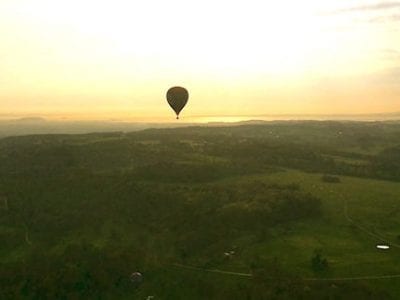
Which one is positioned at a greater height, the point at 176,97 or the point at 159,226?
the point at 176,97

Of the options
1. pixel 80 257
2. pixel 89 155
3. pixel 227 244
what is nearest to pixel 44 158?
pixel 89 155

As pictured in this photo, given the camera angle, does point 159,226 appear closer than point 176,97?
Yes

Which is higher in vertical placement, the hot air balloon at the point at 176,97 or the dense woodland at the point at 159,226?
the hot air balloon at the point at 176,97

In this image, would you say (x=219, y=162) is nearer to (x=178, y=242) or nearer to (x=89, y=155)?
(x=89, y=155)

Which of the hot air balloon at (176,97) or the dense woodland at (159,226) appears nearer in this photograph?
the dense woodland at (159,226)
